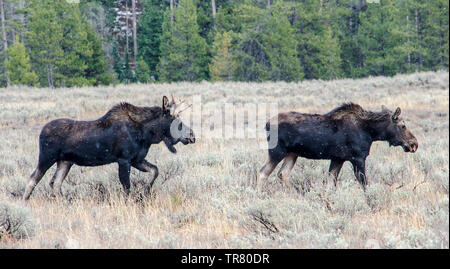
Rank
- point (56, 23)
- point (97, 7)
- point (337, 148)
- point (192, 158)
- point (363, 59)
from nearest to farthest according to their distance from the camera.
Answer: point (337, 148)
point (192, 158)
point (56, 23)
point (363, 59)
point (97, 7)

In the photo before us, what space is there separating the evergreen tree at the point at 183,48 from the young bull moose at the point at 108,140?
35208 millimetres

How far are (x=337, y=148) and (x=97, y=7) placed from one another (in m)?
54.5

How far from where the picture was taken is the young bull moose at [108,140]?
8273 mm

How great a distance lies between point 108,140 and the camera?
8.39 meters

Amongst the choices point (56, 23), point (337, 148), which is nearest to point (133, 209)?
point (337, 148)

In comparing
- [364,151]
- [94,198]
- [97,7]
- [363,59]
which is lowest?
[94,198]

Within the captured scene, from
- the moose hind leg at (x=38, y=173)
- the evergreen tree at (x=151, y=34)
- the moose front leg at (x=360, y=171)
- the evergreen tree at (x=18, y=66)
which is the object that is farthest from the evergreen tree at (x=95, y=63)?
the moose front leg at (x=360, y=171)

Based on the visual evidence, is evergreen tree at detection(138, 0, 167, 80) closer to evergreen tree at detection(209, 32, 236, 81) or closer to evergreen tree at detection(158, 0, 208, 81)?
evergreen tree at detection(158, 0, 208, 81)

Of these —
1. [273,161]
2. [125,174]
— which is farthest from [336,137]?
[125,174]

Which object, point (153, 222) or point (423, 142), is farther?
point (423, 142)

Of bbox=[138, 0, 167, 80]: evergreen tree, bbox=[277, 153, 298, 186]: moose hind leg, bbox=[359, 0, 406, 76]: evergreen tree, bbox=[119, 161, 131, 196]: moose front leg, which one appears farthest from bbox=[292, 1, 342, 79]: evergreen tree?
bbox=[119, 161, 131, 196]: moose front leg

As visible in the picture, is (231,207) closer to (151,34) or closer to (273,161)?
(273,161)

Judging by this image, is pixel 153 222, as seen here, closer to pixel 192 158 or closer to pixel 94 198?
pixel 94 198

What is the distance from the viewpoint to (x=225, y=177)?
9289 mm
